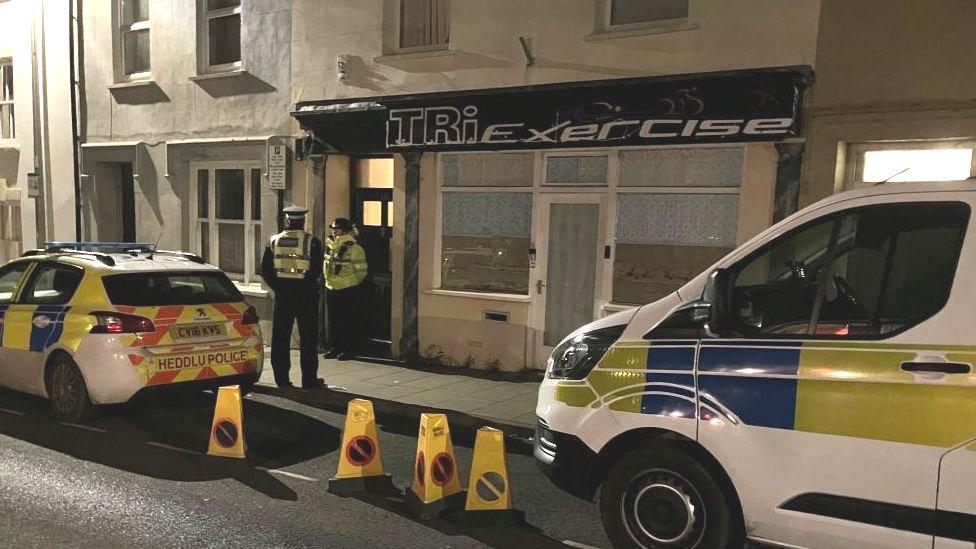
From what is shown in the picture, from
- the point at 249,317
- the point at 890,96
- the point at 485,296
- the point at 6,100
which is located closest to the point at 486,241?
the point at 485,296

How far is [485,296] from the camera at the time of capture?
9.17m

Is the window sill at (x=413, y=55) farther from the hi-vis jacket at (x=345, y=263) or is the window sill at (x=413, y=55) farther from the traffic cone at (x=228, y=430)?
the traffic cone at (x=228, y=430)

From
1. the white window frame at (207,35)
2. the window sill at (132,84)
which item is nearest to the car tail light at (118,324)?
the white window frame at (207,35)

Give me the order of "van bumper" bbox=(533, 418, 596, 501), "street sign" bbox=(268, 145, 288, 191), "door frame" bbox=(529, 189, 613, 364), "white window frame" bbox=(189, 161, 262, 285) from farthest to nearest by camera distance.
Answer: "white window frame" bbox=(189, 161, 262, 285)
"street sign" bbox=(268, 145, 288, 191)
"door frame" bbox=(529, 189, 613, 364)
"van bumper" bbox=(533, 418, 596, 501)

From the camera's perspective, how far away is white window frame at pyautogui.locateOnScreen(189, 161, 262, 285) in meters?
11.3

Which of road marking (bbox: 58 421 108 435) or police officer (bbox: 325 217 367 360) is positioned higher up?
police officer (bbox: 325 217 367 360)

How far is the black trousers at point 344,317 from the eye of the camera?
984cm

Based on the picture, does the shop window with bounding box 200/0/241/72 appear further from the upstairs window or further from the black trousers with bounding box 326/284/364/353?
the upstairs window

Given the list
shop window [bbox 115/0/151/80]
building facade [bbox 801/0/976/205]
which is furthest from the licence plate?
shop window [bbox 115/0/151/80]

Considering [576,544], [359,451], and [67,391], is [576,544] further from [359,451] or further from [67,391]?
[67,391]

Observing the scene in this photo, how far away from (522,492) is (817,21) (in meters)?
5.23

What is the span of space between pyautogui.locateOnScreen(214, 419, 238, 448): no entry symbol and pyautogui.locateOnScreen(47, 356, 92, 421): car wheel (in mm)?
1588

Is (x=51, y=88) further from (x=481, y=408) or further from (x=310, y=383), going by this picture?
(x=481, y=408)

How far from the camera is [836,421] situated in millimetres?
3322
